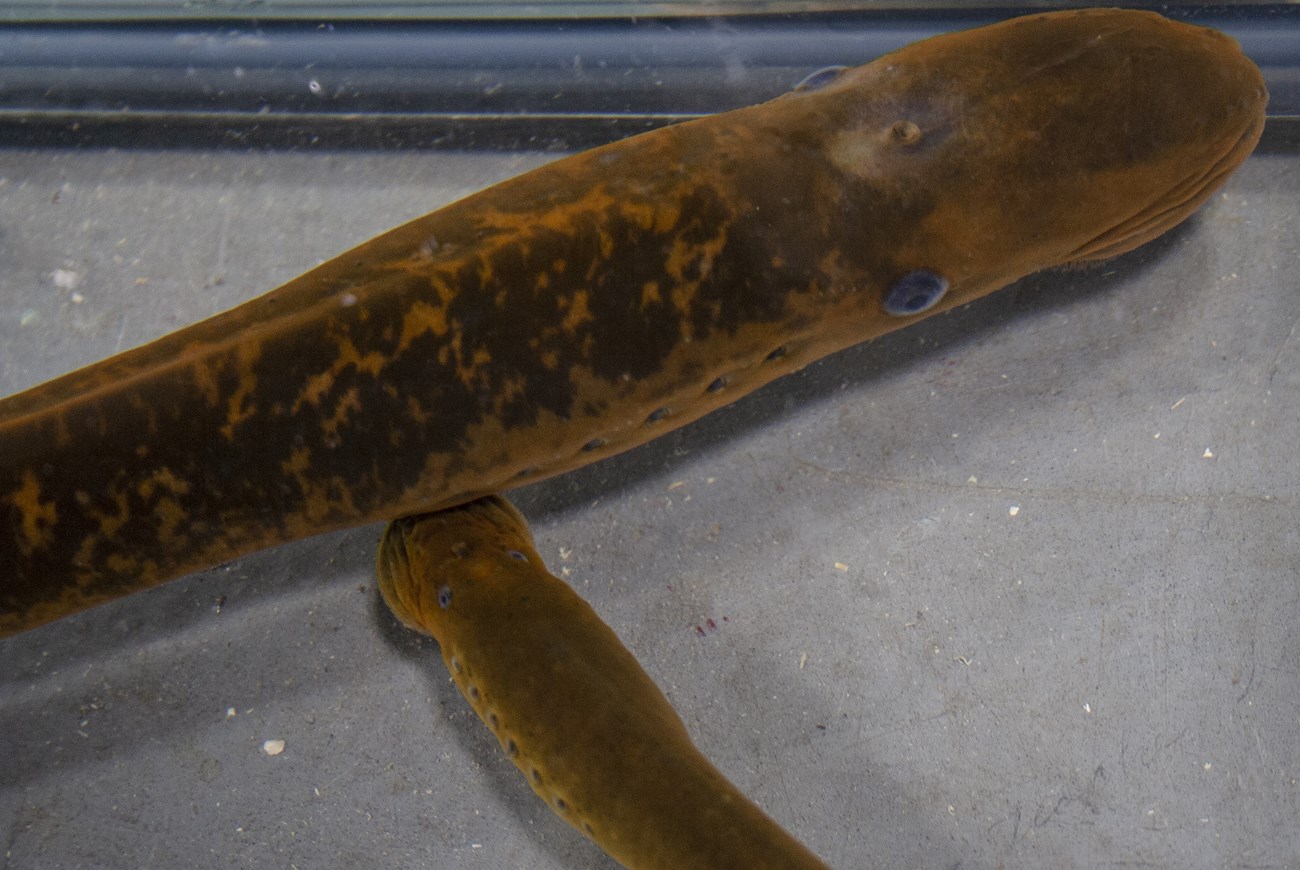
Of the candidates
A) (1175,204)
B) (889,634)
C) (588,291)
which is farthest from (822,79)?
(889,634)

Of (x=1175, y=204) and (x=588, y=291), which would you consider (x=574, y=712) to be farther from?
(x=1175, y=204)

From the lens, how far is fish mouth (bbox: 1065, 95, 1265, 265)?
2.11 m

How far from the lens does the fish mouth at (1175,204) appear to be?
6.93 ft

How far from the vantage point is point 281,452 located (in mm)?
1907

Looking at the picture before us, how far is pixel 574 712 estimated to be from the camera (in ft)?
5.63

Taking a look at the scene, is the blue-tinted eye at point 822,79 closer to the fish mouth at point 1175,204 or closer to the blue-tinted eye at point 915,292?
the blue-tinted eye at point 915,292

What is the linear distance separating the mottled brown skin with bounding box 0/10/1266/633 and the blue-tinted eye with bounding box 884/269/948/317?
0.10 feet

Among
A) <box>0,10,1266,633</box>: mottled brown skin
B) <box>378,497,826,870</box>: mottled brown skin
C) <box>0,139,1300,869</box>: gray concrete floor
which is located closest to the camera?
<box>378,497,826,870</box>: mottled brown skin

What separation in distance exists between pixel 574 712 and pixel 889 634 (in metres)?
1.17

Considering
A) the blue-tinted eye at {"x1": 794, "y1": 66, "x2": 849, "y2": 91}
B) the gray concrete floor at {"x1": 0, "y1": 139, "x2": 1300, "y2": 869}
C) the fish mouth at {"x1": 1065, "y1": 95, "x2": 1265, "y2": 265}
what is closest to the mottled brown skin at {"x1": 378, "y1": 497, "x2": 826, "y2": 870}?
the gray concrete floor at {"x1": 0, "y1": 139, "x2": 1300, "y2": 869}

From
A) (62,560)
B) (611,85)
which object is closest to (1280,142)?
(611,85)

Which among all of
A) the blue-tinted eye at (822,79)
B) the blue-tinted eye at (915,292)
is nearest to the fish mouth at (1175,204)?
the blue-tinted eye at (915,292)

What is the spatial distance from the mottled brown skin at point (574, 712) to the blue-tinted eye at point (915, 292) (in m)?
0.94

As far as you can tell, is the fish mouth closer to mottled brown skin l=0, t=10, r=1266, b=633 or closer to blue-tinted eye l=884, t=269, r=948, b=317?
mottled brown skin l=0, t=10, r=1266, b=633
